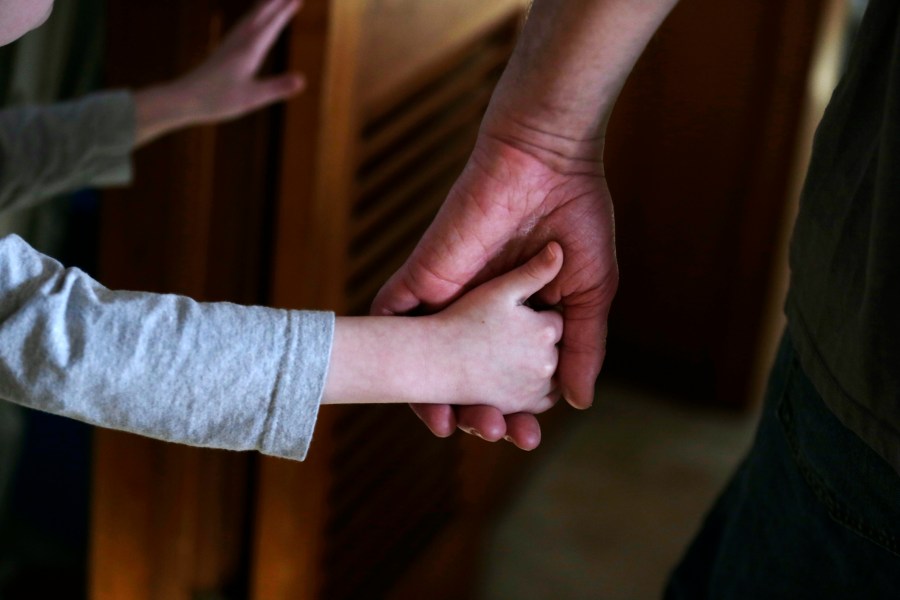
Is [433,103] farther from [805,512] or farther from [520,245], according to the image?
[805,512]

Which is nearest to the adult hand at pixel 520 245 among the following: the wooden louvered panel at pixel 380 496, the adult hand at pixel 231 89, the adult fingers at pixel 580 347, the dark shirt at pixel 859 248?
the adult fingers at pixel 580 347

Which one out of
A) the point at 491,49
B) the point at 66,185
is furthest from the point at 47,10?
the point at 491,49

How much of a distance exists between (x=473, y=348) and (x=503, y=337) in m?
0.02

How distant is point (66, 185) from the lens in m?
0.87

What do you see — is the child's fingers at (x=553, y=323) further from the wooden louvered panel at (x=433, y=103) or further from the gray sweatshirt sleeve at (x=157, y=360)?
the wooden louvered panel at (x=433, y=103)

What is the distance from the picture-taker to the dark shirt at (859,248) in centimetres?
51

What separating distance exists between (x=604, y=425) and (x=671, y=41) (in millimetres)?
1051

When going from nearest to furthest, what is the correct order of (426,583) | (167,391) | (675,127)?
1. (167,391)
2. (426,583)
3. (675,127)

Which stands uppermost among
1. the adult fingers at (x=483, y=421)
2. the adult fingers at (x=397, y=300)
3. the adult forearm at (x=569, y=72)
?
the adult forearm at (x=569, y=72)

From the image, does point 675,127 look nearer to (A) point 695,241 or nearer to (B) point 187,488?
(A) point 695,241

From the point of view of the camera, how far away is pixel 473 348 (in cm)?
59

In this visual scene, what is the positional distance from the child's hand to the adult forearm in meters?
0.06

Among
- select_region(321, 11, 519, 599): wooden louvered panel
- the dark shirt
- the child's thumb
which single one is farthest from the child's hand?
select_region(321, 11, 519, 599): wooden louvered panel

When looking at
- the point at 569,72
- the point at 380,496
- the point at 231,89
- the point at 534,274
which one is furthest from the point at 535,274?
the point at 380,496
